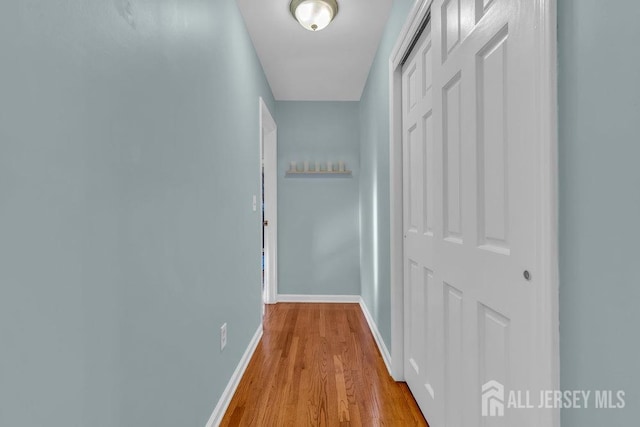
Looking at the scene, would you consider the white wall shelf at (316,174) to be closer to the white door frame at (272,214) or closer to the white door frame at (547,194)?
the white door frame at (272,214)

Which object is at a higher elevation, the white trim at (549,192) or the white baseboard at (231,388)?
the white trim at (549,192)

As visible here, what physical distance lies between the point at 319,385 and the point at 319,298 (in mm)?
1944

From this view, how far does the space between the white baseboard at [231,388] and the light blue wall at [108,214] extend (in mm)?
88

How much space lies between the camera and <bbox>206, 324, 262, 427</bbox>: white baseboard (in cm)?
164

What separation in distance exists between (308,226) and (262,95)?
1570mm

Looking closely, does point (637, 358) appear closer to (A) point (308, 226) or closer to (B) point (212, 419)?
(B) point (212, 419)

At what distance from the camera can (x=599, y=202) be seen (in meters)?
0.64

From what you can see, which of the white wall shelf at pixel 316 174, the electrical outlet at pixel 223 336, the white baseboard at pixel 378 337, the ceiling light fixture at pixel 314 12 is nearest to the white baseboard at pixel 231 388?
the electrical outlet at pixel 223 336

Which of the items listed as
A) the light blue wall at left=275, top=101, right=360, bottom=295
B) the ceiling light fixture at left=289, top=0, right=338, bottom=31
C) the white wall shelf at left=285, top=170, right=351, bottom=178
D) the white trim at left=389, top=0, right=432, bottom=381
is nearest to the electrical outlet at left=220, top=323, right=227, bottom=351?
the white trim at left=389, top=0, right=432, bottom=381

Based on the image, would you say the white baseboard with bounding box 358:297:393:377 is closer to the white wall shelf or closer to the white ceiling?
the white wall shelf

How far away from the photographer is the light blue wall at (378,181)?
2336mm

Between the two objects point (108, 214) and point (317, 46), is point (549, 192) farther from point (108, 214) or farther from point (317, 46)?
point (317, 46)

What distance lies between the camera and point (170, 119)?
1229 mm

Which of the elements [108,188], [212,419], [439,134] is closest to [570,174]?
[439,134]
